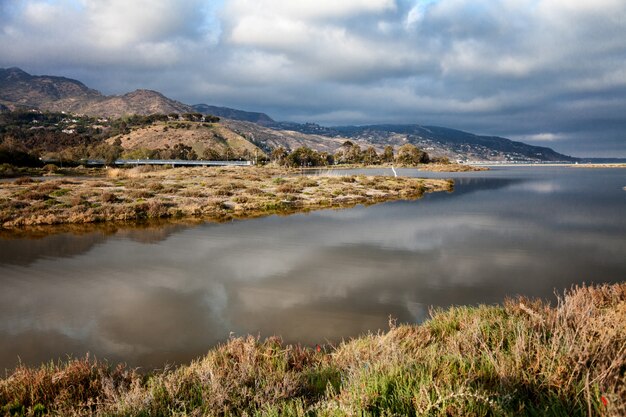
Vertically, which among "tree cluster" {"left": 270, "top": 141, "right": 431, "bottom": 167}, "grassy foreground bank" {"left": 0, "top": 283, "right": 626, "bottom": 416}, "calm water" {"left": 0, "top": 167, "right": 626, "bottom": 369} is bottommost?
"calm water" {"left": 0, "top": 167, "right": 626, "bottom": 369}

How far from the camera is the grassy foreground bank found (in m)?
4.25

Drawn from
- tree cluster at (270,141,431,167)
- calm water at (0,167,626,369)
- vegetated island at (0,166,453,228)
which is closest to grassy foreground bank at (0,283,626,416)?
calm water at (0,167,626,369)

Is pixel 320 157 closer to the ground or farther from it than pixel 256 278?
farther from it

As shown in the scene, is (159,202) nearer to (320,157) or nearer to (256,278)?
(256,278)

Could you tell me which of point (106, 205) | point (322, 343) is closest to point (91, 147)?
point (106, 205)

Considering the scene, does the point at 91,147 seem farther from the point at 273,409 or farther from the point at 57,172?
the point at 273,409

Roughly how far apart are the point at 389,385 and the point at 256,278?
1021 centimetres

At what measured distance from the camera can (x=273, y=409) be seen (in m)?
4.56

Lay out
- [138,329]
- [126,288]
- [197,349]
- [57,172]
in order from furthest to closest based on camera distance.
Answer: [57,172] → [126,288] → [138,329] → [197,349]

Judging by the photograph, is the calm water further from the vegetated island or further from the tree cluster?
the tree cluster

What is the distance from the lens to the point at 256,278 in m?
14.5

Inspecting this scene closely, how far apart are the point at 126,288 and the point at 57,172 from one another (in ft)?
346

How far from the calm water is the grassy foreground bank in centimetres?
226

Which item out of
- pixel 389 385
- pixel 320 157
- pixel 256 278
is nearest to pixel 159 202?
pixel 256 278
